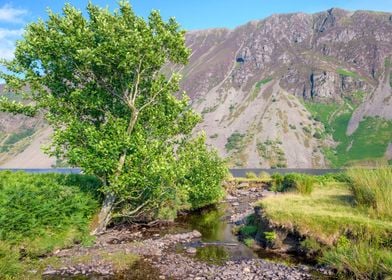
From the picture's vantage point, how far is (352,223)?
21.1 meters

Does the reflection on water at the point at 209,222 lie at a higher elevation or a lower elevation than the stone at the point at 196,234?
lower

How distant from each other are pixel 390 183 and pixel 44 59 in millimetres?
A: 26013

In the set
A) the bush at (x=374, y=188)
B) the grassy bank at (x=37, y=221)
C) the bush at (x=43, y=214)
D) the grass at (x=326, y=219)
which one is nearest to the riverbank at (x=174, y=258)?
the grassy bank at (x=37, y=221)

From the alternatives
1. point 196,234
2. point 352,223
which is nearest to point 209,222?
point 196,234

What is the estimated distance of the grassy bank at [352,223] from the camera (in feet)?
58.6

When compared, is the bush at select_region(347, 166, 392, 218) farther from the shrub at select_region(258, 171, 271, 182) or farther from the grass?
the shrub at select_region(258, 171, 271, 182)

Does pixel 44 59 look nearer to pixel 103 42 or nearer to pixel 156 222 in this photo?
pixel 103 42

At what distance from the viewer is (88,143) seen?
2769 cm

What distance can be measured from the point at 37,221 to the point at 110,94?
12201 mm

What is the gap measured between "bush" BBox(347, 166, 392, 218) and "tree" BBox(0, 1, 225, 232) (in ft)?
41.3

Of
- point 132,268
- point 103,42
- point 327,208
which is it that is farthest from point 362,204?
point 103,42

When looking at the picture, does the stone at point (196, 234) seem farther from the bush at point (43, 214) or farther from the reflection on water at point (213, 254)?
the bush at point (43, 214)

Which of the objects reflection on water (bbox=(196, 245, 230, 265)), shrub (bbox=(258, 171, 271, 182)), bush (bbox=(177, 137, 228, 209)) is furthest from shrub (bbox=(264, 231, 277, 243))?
shrub (bbox=(258, 171, 271, 182))

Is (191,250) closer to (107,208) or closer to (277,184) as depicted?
(107,208)
